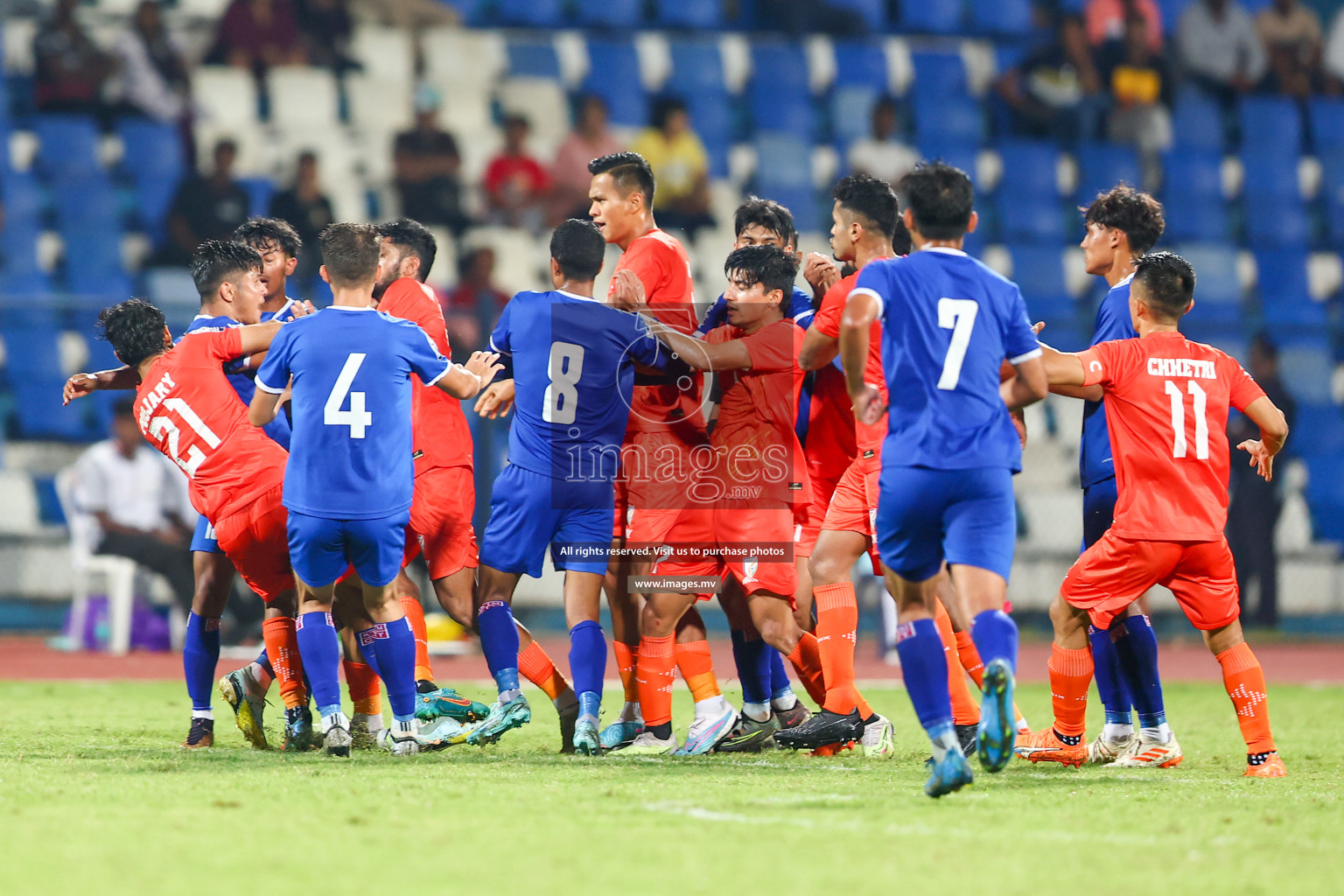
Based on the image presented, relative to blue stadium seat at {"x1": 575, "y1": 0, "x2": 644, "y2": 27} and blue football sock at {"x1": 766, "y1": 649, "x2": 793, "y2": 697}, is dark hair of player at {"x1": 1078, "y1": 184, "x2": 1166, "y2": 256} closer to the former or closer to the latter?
blue football sock at {"x1": 766, "y1": 649, "x2": 793, "y2": 697}

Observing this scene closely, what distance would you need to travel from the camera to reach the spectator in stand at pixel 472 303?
12.3m

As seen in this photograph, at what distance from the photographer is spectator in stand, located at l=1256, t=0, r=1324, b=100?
18.0 meters

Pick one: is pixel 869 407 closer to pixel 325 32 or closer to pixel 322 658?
pixel 322 658

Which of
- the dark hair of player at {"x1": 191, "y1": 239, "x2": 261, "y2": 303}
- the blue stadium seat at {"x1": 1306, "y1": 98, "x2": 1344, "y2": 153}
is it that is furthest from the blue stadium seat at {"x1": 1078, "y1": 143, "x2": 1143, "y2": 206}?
the dark hair of player at {"x1": 191, "y1": 239, "x2": 261, "y2": 303}

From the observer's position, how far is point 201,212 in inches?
549

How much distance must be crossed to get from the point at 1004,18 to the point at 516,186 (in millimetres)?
6607

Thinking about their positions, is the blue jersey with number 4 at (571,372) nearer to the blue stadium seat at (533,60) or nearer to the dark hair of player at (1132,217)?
the dark hair of player at (1132,217)

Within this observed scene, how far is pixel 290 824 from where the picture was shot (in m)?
4.52

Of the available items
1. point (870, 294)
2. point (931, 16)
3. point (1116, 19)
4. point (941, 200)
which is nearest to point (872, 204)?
point (941, 200)

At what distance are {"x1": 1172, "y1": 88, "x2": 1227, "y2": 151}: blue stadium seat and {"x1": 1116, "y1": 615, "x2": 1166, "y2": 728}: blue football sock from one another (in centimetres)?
1228

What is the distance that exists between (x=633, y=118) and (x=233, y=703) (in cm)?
1125

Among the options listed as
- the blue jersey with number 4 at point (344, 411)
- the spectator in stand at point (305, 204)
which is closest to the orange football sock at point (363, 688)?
the blue jersey with number 4 at point (344, 411)

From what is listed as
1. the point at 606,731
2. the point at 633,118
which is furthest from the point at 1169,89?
the point at 606,731

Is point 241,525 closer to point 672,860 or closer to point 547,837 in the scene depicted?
point 547,837
